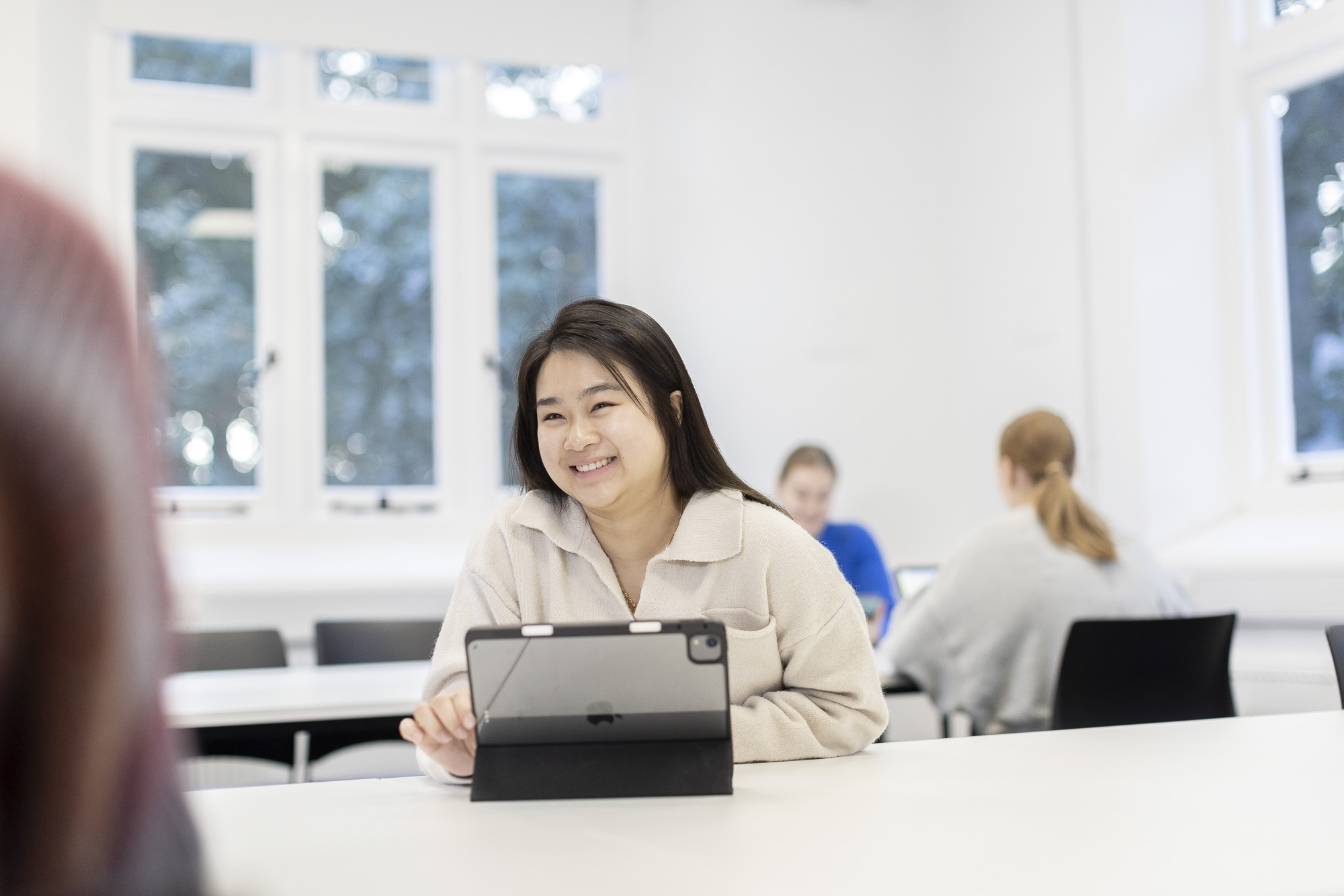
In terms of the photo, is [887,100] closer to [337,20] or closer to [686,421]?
[337,20]

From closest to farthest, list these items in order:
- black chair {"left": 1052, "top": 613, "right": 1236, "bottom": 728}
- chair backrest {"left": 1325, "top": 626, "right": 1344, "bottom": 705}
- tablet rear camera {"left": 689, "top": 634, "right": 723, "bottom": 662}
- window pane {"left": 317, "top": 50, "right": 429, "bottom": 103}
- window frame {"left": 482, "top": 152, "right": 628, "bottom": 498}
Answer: tablet rear camera {"left": 689, "top": 634, "right": 723, "bottom": 662} → chair backrest {"left": 1325, "top": 626, "right": 1344, "bottom": 705} → black chair {"left": 1052, "top": 613, "right": 1236, "bottom": 728} → window pane {"left": 317, "top": 50, "right": 429, "bottom": 103} → window frame {"left": 482, "top": 152, "right": 628, "bottom": 498}

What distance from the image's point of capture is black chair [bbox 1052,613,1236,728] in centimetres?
252

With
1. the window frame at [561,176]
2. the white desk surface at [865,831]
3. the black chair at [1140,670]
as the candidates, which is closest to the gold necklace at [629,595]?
the white desk surface at [865,831]

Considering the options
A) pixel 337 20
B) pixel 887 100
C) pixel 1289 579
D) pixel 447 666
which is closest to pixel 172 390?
pixel 447 666

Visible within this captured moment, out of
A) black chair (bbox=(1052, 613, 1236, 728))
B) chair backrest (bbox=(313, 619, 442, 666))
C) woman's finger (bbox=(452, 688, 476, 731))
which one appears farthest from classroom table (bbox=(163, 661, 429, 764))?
black chair (bbox=(1052, 613, 1236, 728))

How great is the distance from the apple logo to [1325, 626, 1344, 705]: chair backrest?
1.45 m

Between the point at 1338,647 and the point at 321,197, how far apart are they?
13.3ft

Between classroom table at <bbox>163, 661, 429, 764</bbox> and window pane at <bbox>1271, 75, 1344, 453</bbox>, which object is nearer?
classroom table at <bbox>163, 661, 429, 764</bbox>

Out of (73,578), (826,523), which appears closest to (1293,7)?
(826,523)

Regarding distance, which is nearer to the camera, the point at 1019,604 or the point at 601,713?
the point at 601,713

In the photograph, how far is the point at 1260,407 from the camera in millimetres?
4152

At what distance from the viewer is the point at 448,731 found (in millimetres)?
1521

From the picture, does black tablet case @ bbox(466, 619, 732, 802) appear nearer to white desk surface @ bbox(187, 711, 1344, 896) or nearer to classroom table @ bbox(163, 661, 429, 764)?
white desk surface @ bbox(187, 711, 1344, 896)

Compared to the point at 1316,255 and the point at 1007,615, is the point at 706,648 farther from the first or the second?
the point at 1316,255
